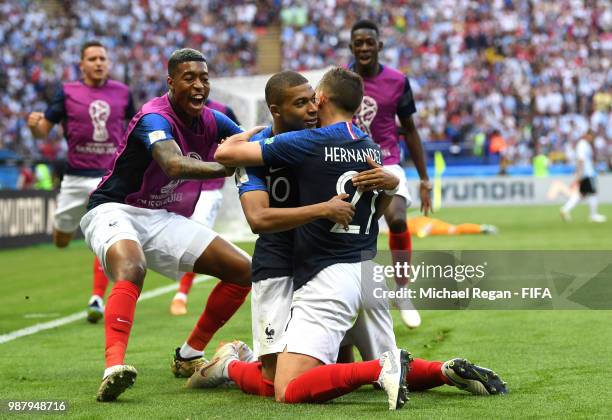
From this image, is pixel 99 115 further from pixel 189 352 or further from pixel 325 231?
pixel 325 231

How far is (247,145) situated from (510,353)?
2.47m

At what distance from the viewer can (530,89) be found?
109 feet

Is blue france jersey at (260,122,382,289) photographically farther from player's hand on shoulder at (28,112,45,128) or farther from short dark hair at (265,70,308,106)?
player's hand on shoulder at (28,112,45,128)

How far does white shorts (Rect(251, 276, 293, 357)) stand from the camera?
218 inches

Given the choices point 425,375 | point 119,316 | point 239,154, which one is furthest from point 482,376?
point 119,316

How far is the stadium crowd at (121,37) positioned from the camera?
34.1 meters

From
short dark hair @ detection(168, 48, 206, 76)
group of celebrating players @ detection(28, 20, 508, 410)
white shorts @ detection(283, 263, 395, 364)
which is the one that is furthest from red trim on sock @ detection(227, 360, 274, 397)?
short dark hair @ detection(168, 48, 206, 76)

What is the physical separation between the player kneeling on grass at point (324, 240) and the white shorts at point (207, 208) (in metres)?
4.43

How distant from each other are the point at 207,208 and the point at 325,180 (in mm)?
4786

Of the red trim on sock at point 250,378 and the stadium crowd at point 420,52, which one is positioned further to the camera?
the stadium crowd at point 420,52

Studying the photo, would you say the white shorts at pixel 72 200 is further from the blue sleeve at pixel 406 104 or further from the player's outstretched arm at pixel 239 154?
the player's outstretched arm at pixel 239 154

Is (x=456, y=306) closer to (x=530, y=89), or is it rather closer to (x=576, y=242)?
(x=576, y=242)

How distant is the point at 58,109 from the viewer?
10.3m

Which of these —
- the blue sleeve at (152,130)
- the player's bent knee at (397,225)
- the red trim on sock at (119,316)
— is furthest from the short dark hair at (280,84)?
the player's bent knee at (397,225)
